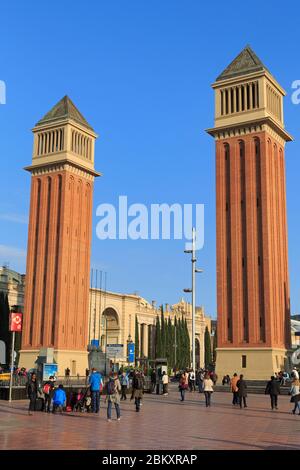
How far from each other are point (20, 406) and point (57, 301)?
39.3 m

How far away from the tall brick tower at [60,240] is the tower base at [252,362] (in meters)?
19.6

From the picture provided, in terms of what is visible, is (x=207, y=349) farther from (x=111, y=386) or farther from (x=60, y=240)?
(x=111, y=386)

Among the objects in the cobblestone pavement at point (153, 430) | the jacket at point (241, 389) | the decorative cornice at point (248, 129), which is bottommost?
the cobblestone pavement at point (153, 430)

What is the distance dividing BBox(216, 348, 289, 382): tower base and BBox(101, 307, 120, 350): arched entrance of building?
46190 millimetres

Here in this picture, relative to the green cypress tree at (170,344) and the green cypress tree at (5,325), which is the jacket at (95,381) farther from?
the green cypress tree at (170,344)

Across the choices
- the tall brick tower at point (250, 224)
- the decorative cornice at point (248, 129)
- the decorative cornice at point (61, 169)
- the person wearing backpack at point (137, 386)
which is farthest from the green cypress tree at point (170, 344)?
the person wearing backpack at point (137, 386)

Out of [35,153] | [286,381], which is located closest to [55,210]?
[35,153]

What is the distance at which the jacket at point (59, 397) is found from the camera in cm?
2347

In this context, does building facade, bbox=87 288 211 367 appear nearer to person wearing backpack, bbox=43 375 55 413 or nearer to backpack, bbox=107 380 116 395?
person wearing backpack, bbox=43 375 55 413

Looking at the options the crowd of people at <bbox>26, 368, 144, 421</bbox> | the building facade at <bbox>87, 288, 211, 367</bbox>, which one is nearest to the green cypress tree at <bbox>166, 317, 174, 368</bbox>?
the building facade at <bbox>87, 288, 211, 367</bbox>

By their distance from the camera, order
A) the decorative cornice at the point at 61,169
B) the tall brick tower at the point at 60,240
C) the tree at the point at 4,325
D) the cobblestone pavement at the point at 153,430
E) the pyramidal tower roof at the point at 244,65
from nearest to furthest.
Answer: the cobblestone pavement at the point at 153,430, the pyramidal tower roof at the point at 244,65, the tall brick tower at the point at 60,240, the decorative cornice at the point at 61,169, the tree at the point at 4,325

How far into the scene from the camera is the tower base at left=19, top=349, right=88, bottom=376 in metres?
→ 63.8

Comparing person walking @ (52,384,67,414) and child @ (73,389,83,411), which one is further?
child @ (73,389,83,411)
